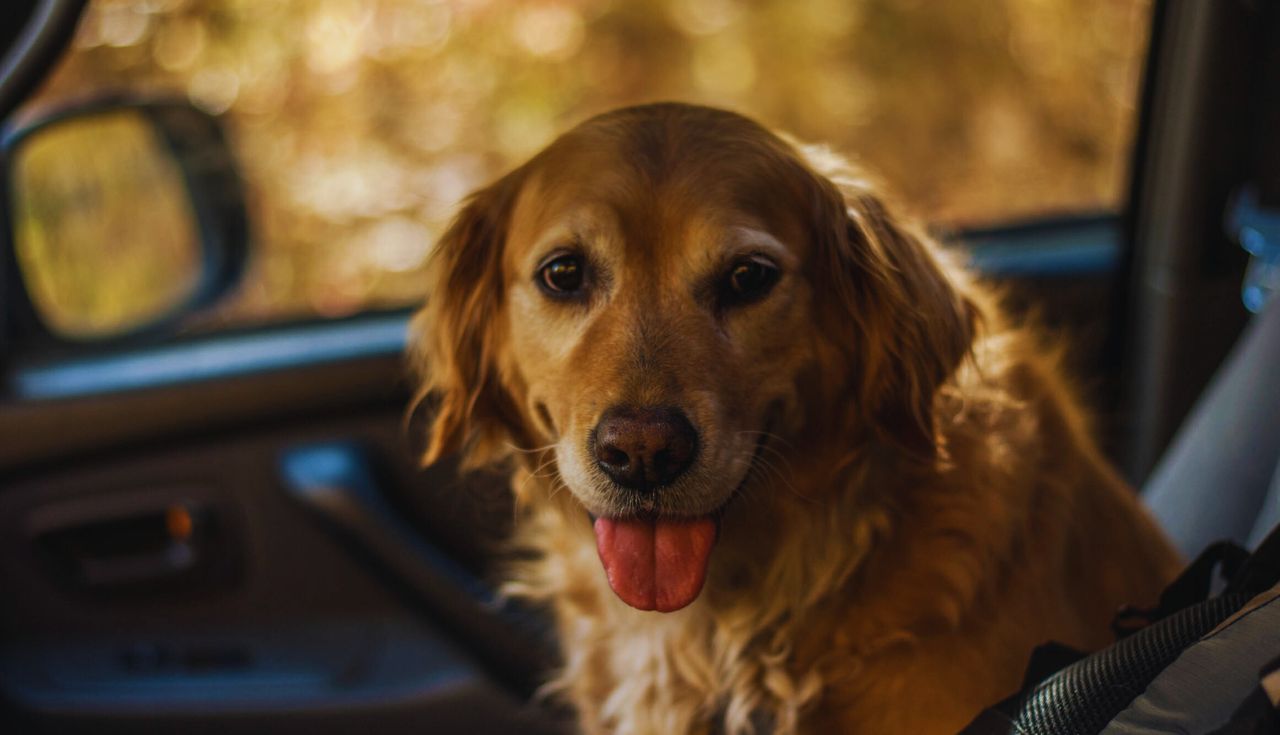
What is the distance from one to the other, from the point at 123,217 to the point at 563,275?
7.50 feet

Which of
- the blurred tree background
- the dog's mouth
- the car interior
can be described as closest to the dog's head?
the dog's mouth

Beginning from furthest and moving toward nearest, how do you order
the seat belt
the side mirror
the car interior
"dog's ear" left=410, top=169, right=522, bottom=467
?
1. the side mirror
2. the car interior
3. "dog's ear" left=410, top=169, right=522, bottom=467
4. the seat belt

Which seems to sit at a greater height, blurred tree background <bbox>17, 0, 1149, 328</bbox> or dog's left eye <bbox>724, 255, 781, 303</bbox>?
dog's left eye <bbox>724, 255, 781, 303</bbox>

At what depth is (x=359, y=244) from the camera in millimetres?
4949

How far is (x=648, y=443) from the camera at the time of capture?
1757 mm

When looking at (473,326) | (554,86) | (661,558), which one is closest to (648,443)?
(661,558)

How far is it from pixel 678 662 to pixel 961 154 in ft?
12.2

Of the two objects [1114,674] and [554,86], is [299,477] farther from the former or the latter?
[554,86]

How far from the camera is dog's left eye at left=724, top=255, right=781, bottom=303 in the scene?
1954mm

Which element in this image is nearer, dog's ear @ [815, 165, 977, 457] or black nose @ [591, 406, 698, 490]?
black nose @ [591, 406, 698, 490]

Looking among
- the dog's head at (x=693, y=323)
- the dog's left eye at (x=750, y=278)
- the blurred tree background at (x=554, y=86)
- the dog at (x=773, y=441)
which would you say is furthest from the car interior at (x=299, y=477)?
the blurred tree background at (x=554, y=86)

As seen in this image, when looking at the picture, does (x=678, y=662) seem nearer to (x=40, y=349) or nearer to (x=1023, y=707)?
(x=1023, y=707)

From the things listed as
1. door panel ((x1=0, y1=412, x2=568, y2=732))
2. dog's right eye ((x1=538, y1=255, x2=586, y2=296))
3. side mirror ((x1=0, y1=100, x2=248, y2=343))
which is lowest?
door panel ((x1=0, y1=412, x2=568, y2=732))

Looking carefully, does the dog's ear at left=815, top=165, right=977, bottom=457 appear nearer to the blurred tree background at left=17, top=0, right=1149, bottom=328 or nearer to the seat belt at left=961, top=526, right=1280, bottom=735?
the seat belt at left=961, top=526, right=1280, bottom=735
